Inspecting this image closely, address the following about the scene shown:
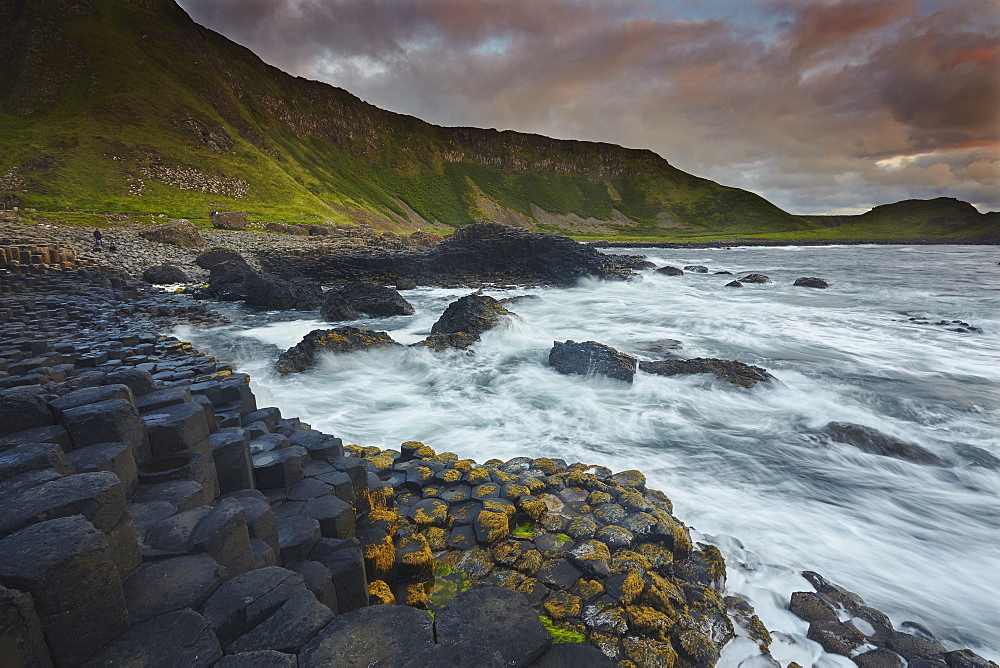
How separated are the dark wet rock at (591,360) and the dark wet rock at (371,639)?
34.0ft

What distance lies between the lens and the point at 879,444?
357 inches

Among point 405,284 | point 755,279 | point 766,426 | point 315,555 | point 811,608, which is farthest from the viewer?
point 755,279

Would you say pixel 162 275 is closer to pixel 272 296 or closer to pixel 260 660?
pixel 272 296

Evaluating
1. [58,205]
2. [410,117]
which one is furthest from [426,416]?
[410,117]

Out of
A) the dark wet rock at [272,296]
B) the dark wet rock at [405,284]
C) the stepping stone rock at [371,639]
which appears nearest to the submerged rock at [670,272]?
the dark wet rock at [405,284]

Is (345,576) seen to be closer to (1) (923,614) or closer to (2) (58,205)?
(1) (923,614)

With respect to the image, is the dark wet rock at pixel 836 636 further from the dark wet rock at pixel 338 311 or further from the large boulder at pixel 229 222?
the large boulder at pixel 229 222

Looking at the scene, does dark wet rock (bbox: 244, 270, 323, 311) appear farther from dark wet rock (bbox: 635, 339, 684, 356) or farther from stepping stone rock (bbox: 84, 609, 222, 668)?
stepping stone rock (bbox: 84, 609, 222, 668)

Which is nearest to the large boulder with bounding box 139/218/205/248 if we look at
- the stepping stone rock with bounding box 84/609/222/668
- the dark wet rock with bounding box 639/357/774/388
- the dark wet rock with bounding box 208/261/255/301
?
the dark wet rock with bounding box 208/261/255/301

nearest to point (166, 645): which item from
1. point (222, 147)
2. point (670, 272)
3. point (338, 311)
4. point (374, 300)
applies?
point (338, 311)

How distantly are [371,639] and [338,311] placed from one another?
1868 centimetres

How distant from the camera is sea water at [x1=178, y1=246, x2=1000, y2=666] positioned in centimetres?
590

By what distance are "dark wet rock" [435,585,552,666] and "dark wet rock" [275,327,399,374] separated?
1118 centimetres

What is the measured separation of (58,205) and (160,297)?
42.8 meters
